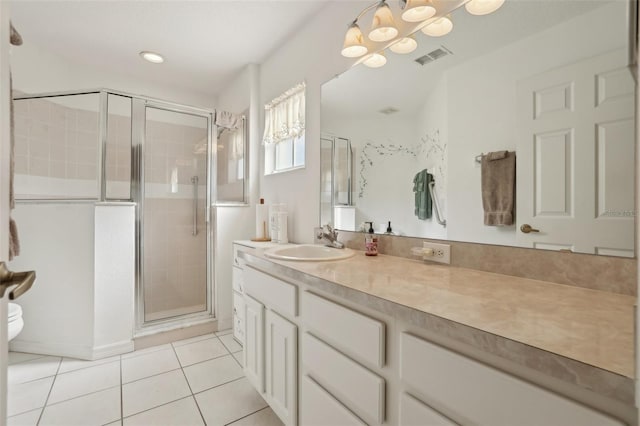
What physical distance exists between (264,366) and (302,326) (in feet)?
1.62

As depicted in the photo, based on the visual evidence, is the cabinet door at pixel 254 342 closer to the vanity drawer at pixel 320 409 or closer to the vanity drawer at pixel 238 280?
the vanity drawer at pixel 320 409

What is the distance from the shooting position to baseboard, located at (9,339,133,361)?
6.91 ft

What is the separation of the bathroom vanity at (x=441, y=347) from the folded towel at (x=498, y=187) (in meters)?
0.23

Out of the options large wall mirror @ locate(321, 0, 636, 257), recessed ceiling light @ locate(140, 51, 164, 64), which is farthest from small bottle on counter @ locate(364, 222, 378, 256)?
recessed ceiling light @ locate(140, 51, 164, 64)

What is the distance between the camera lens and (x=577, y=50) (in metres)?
0.90

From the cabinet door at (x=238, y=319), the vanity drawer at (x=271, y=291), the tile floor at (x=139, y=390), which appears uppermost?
the vanity drawer at (x=271, y=291)

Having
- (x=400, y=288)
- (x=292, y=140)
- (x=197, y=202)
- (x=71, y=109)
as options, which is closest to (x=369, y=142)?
(x=292, y=140)

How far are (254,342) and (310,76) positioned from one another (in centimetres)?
189

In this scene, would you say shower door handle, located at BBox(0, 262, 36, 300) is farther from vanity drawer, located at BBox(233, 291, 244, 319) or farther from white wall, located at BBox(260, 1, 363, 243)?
vanity drawer, located at BBox(233, 291, 244, 319)

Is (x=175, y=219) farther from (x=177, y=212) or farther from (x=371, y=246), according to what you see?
(x=371, y=246)

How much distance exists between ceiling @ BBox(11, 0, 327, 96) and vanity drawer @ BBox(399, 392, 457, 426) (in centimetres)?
234

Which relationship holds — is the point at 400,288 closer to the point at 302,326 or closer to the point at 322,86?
the point at 302,326

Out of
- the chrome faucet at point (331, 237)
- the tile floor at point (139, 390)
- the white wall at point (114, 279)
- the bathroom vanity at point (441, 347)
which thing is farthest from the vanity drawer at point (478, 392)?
the white wall at point (114, 279)

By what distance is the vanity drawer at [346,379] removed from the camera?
2.60ft
